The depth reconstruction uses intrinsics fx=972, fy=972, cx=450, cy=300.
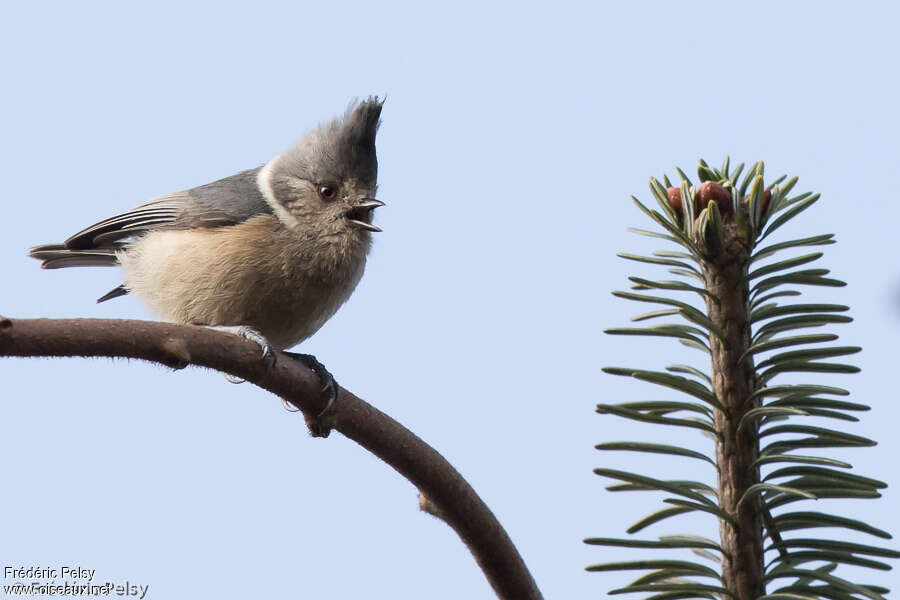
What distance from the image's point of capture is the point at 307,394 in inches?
64.0

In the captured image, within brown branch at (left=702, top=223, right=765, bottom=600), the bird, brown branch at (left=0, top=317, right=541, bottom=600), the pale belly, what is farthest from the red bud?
the pale belly

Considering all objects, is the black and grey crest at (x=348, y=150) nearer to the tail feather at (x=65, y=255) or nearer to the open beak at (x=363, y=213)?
the open beak at (x=363, y=213)

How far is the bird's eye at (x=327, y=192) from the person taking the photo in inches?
119

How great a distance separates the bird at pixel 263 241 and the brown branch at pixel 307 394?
1.02 m

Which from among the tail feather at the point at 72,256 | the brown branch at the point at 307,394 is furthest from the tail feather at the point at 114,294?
the brown branch at the point at 307,394

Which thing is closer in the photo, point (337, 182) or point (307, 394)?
point (307, 394)

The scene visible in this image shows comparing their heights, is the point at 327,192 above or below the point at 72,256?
above

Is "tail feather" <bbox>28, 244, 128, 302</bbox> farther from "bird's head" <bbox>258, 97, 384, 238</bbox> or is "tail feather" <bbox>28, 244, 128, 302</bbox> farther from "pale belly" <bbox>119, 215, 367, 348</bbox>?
"bird's head" <bbox>258, 97, 384, 238</bbox>

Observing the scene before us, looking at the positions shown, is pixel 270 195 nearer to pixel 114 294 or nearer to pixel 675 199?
pixel 114 294

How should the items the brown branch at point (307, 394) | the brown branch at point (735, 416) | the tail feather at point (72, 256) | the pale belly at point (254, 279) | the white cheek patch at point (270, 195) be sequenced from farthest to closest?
the tail feather at point (72, 256) < the white cheek patch at point (270, 195) < the pale belly at point (254, 279) < the brown branch at point (307, 394) < the brown branch at point (735, 416)

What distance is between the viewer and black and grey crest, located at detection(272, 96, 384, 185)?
300cm

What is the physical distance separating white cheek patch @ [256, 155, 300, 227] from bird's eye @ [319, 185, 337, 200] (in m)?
0.13

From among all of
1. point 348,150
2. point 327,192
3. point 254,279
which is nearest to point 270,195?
point 327,192

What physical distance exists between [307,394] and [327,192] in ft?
4.89
